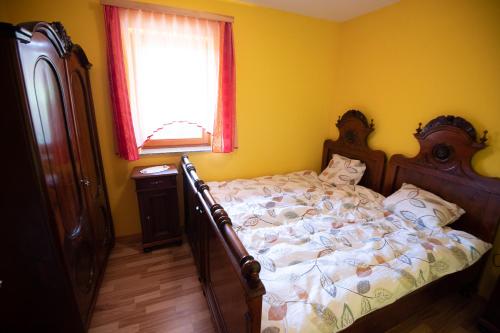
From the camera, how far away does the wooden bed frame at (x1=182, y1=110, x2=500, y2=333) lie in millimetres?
955

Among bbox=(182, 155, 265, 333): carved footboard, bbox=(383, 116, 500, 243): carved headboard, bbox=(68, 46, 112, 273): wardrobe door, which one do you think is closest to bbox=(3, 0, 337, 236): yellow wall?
bbox=(68, 46, 112, 273): wardrobe door

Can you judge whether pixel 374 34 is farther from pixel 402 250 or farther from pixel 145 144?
pixel 145 144

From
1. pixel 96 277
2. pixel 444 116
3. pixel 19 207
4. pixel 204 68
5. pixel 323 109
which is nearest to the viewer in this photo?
pixel 19 207

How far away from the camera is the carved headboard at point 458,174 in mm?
1609

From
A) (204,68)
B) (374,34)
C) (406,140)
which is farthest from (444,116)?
(204,68)

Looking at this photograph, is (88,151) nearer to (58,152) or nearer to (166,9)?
(58,152)

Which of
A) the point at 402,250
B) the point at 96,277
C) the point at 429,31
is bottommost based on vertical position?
the point at 96,277

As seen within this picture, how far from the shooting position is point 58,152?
1213 millimetres

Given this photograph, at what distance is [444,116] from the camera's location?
5.98 ft

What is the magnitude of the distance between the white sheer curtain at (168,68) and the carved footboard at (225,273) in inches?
30.8

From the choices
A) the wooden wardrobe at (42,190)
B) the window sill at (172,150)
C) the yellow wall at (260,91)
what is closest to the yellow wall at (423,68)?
the yellow wall at (260,91)

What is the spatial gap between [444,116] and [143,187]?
2.61m

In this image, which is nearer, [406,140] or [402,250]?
[402,250]

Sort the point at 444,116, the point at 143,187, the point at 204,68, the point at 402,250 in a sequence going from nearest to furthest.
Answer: the point at 402,250
the point at 444,116
the point at 143,187
the point at 204,68
